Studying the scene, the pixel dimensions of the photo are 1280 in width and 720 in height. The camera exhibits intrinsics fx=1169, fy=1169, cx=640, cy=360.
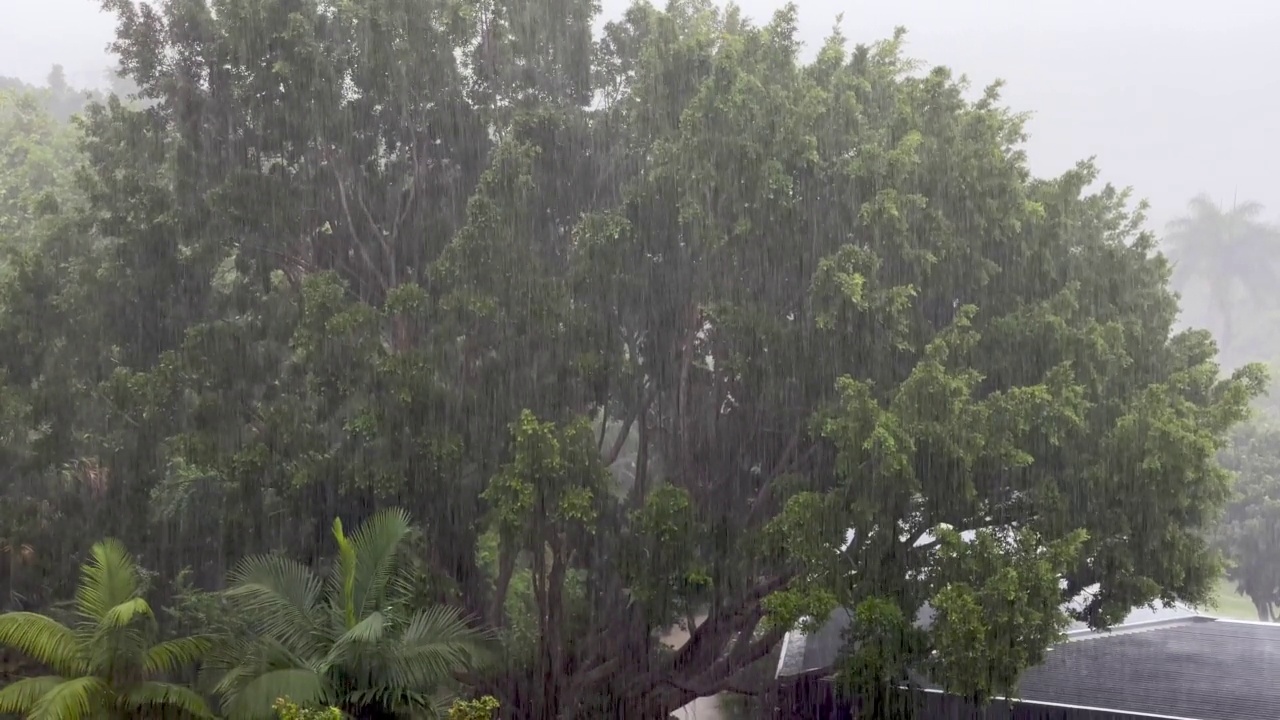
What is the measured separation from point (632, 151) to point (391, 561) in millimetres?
5417

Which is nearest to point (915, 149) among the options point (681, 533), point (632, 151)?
point (632, 151)

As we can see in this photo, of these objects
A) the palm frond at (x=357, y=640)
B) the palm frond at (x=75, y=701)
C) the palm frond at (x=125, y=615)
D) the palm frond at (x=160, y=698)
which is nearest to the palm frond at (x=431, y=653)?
the palm frond at (x=357, y=640)

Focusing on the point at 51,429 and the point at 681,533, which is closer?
the point at 681,533

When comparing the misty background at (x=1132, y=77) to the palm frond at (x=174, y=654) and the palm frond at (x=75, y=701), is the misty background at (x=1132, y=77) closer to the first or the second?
the palm frond at (x=174, y=654)

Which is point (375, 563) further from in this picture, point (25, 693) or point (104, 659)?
point (25, 693)

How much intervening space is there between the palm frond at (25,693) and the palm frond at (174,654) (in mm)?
707

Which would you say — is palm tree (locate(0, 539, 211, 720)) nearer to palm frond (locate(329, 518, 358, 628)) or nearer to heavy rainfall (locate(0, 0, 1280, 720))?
heavy rainfall (locate(0, 0, 1280, 720))

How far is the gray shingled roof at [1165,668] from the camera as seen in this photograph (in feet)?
41.1

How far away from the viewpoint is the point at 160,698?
9602 millimetres

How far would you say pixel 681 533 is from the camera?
11.3 meters

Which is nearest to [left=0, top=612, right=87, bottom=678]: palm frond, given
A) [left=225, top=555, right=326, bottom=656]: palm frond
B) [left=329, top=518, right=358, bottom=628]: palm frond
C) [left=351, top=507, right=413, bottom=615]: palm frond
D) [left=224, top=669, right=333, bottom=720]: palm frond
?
[left=225, top=555, right=326, bottom=656]: palm frond

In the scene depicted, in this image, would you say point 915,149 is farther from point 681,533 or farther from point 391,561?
point 391,561

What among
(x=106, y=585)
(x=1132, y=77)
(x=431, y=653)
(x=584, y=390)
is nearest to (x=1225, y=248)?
(x=584, y=390)

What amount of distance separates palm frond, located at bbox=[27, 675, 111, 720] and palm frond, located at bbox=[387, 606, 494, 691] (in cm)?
245
